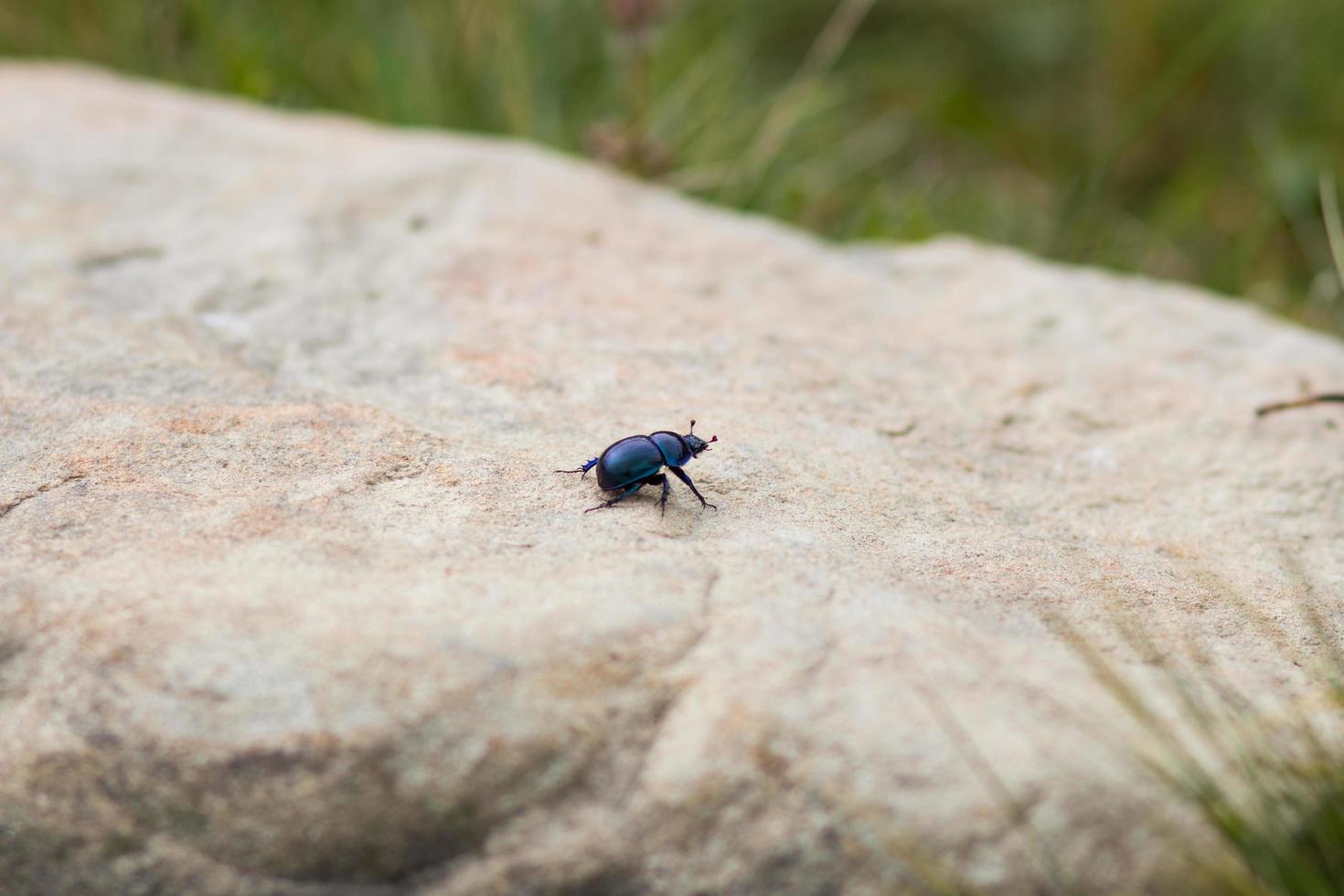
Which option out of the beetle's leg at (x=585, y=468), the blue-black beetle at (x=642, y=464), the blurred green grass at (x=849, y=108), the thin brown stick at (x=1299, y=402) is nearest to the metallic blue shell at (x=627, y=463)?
the blue-black beetle at (x=642, y=464)

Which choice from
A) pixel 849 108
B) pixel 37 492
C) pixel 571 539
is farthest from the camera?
pixel 849 108

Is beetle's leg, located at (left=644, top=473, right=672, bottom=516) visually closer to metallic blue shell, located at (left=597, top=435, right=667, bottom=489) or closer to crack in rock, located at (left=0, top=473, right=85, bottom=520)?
metallic blue shell, located at (left=597, top=435, right=667, bottom=489)

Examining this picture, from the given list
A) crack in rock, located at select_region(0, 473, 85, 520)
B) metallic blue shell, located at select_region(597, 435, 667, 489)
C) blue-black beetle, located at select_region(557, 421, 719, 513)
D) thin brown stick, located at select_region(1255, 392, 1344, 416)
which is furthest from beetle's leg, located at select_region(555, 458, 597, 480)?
thin brown stick, located at select_region(1255, 392, 1344, 416)

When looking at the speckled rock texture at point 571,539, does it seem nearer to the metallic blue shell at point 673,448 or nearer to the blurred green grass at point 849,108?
the metallic blue shell at point 673,448

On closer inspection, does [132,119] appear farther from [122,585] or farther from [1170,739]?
[1170,739]

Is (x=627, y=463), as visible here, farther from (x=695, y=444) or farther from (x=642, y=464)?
(x=695, y=444)

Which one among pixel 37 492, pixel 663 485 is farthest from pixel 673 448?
pixel 37 492

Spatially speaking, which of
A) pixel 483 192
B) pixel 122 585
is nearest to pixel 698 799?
pixel 122 585
